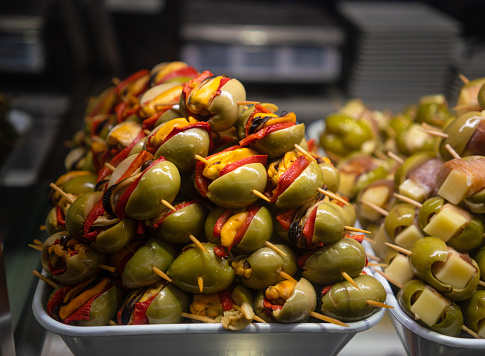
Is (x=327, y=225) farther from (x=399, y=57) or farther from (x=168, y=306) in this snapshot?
(x=399, y=57)

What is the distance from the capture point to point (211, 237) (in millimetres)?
821

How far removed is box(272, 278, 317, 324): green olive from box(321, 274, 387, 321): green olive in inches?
1.1

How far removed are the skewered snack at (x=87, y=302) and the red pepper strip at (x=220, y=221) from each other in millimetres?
211

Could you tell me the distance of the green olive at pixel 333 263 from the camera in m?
0.82

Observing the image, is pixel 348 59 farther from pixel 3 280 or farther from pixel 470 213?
pixel 3 280

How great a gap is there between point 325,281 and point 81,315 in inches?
16.7

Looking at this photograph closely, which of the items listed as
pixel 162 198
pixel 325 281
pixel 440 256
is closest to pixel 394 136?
pixel 440 256

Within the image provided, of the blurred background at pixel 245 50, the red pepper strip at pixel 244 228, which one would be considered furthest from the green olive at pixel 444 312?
the blurred background at pixel 245 50

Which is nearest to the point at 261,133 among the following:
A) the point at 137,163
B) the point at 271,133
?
the point at 271,133

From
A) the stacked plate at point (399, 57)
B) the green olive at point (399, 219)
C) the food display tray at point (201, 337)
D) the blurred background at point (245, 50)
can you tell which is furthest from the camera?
the stacked plate at point (399, 57)

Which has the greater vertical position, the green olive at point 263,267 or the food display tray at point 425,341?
the green olive at point 263,267

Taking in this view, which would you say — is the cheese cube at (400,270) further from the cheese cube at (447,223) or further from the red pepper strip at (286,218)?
the red pepper strip at (286,218)

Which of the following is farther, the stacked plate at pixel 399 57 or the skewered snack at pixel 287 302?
the stacked plate at pixel 399 57

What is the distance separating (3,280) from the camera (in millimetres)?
755
